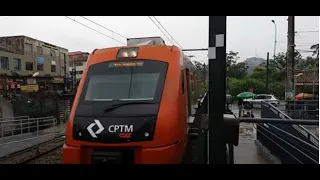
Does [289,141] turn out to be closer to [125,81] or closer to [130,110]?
[130,110]

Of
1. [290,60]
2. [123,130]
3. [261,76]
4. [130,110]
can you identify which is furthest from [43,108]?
[261,76]

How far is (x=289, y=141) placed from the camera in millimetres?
5891

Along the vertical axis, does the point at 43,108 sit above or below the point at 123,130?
below

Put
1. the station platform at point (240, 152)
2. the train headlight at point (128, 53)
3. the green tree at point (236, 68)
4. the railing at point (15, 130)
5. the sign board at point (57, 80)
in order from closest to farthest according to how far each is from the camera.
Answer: the train headlight at point (128, 53) → the station platform at point (240, 152) → the railing at point (15, 130) → the sign board at point (57, 80) → the green tree at point (236, 68)

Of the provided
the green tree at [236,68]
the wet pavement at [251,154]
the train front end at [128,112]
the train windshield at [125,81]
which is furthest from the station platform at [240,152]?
the green tree at [236,68]

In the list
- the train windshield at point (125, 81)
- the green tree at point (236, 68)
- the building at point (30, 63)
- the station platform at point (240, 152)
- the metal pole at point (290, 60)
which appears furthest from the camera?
the green tree at point (236, 68)

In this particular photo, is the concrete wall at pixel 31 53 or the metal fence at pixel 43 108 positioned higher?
the concrete wall at pixel 31 53

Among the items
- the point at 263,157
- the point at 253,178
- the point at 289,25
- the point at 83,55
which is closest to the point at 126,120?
the point at 253,178

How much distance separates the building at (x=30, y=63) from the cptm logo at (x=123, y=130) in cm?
2203

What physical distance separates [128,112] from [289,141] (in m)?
3.31

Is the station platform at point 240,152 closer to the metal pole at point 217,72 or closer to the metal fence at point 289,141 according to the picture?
the metal fence at point 289,141

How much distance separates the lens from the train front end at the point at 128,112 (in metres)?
4.71
